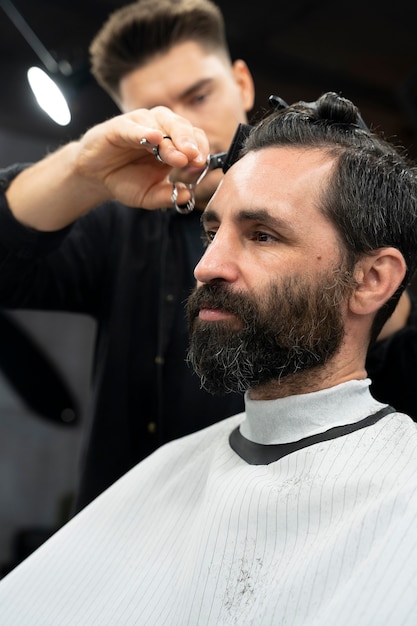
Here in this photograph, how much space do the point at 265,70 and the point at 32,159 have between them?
126 cm

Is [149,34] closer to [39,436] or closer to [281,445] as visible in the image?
[281,445]

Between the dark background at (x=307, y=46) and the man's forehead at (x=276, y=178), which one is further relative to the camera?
the dark background at (x=307, y=46)

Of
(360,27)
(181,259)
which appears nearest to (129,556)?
(181,259)

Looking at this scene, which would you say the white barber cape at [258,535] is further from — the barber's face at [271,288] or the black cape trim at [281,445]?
the barber's face at [271,288]

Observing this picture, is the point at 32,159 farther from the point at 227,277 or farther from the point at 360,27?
the point at 227,277

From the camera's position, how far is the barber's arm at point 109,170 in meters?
1.58

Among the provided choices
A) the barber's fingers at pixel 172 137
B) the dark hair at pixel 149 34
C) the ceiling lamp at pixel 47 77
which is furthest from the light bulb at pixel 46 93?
the barber's fingers at pixel 172 137

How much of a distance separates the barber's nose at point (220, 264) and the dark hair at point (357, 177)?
0.20 m

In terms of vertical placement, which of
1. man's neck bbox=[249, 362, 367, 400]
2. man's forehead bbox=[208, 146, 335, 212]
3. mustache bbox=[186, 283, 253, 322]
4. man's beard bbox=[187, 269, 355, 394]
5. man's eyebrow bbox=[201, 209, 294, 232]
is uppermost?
man's forehead bbox=[208, 146, 335, 212]

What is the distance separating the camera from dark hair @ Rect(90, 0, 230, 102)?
227cm

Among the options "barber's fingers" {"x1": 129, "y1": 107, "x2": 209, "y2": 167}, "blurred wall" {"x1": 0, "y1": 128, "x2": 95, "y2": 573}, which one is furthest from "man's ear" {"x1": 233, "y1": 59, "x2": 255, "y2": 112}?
"blurred wall" {"x1": 0, "y1": 128, "x2": 95, "y2": 573}

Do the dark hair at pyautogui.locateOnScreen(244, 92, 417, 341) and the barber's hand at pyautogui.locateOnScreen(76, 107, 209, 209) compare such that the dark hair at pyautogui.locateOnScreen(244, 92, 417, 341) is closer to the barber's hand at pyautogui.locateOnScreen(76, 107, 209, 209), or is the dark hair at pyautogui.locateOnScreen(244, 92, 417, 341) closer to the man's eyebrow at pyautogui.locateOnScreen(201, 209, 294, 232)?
the man's eyebrow at pyautogui.locateOnScreen(201, 209, 294, 232)

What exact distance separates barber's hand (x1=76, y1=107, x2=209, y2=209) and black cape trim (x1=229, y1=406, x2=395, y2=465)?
591 mm

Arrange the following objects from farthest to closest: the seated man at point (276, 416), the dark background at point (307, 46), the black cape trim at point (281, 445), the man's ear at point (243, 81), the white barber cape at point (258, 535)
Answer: the dark background at point (307, 46) < the man's ear at point (243, 81) < the black cape trim at point (281, 445) < the seated man at point (276, 416) < the white barber cape at point (258, 535)
